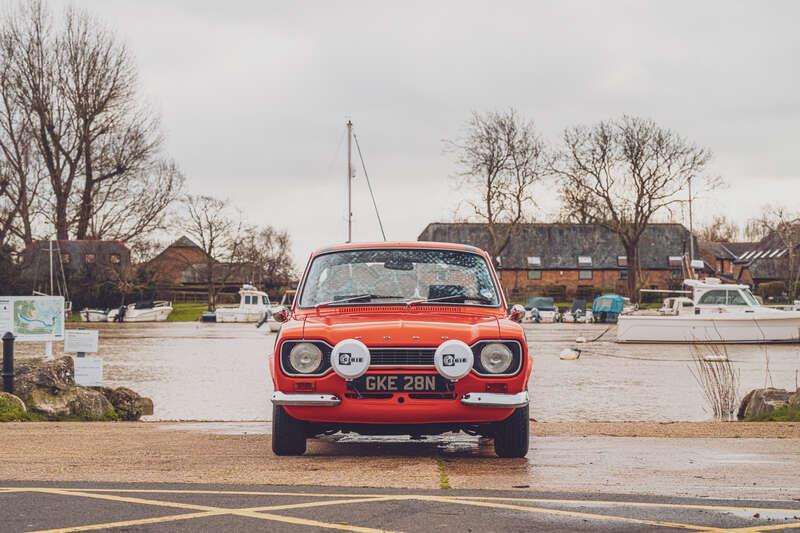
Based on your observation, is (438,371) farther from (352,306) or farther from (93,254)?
(93,254)

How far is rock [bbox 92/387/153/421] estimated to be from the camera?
1681 cm

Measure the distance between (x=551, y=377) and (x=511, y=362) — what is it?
63.4 ft

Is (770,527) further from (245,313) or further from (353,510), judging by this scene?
(245,313)

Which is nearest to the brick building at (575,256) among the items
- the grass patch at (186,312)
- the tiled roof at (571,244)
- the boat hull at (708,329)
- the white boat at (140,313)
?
the tiled roof at (571,244)

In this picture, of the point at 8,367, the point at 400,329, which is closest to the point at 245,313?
the point at 8,367

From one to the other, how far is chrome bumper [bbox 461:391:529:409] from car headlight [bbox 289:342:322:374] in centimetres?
116

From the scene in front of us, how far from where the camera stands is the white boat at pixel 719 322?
43.5 metres

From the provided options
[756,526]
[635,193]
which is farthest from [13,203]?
[756,526]

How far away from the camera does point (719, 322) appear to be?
A: 4350 centimetres

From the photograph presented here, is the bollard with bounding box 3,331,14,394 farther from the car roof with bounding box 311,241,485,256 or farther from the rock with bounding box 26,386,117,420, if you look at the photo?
the car roof with bounding box 311,241,485,256

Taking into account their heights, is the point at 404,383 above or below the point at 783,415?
above

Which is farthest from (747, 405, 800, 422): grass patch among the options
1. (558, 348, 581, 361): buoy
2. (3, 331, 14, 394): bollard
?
(558, 348, 581, 361): buoy

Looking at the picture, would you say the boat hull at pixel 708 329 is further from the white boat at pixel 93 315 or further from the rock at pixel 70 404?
the white boat at pixel 93 315

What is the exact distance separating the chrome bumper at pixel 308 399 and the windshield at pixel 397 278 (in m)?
1.22
